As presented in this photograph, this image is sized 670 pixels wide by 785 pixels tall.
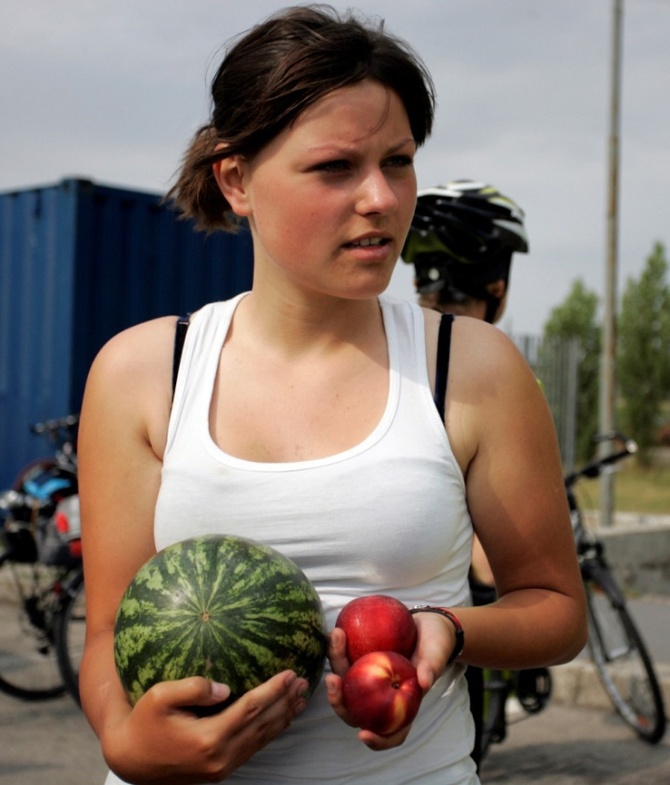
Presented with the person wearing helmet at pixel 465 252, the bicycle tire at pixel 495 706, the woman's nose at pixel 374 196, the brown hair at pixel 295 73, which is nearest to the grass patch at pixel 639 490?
the bicycle tire at pixel 495 706

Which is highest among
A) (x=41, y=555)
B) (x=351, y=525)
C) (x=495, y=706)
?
(x=351, y=525)

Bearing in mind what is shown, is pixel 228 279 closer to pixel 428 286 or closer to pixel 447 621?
pixel 428 286

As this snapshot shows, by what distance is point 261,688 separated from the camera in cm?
180

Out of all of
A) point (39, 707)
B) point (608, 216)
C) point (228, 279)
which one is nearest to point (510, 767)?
point (39, 707)

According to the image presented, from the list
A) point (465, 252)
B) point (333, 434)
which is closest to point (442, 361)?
point (333, 434)

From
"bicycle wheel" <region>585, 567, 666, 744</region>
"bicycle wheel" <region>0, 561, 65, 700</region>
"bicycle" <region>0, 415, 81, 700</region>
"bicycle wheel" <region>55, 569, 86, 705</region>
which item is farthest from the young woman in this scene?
"bicycle wheel" <region>0, 561, 65, 700</region>

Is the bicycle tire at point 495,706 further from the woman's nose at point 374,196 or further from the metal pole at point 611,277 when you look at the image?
the metal pole at point 611,277

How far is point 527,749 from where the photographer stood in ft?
21.5

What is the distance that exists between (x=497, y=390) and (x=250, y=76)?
2.31ft

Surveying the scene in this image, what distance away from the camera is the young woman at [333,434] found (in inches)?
79.2

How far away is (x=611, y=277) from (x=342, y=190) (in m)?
14.1

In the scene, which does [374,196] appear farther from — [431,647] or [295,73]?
[431,647]

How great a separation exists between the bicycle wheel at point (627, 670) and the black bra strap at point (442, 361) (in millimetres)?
4593

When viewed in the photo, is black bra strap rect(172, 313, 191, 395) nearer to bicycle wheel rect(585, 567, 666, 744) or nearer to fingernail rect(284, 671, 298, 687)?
fingernail rect(284, 671, 298, 687)
